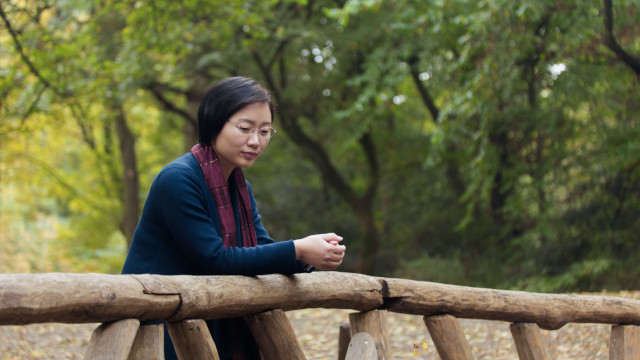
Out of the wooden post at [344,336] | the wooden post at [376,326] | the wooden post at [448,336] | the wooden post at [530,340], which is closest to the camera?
the wooden post at [376,326]

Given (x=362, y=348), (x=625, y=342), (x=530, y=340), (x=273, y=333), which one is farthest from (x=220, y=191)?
(x=625, y=342)

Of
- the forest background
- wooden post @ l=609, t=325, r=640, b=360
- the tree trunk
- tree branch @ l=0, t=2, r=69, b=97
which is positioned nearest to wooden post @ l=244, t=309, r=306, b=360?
wooden post @ l=609, t=325, r=640, b=360

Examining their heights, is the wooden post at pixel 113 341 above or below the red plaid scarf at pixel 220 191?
below

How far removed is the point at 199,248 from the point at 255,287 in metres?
0.27

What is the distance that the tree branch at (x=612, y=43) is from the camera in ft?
25.5

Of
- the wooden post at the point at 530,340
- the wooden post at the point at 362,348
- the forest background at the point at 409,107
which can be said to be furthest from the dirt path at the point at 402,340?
the wooden post at the point at 362,348

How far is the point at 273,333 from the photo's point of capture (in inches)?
102

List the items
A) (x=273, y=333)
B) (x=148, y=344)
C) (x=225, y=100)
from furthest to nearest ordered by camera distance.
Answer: (x=273, y=333) → (x=225, y=100) → (x=148, y=344)

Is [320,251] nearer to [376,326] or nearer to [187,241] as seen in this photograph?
[187,241]

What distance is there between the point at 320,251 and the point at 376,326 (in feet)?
2.35

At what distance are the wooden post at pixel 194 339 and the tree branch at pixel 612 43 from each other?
22.9ft

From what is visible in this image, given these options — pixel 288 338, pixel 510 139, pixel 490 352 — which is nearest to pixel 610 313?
pixel 288 338

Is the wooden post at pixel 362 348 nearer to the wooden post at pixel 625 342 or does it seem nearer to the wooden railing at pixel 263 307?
the wooden railing at pixel 263 307

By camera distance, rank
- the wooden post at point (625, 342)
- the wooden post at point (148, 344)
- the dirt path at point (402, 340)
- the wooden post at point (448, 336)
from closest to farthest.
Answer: the wooden post at point (148, 344)
the wooden post at point (448, 336)
the wooden post at point (625, 342)
the dirt path at point (402, 340)
